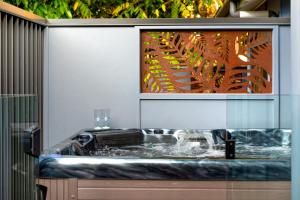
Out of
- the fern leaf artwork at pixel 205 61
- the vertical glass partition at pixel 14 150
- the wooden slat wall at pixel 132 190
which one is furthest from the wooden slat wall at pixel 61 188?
the fern leaf artwork at pixel 205 61

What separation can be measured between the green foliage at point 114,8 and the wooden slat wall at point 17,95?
2.00 m

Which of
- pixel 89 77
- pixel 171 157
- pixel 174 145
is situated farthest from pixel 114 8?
pixel 171 157

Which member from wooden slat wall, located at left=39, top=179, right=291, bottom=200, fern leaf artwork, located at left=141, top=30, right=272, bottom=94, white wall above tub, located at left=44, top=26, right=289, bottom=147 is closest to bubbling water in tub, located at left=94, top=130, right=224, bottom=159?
white wall above tub, located at left=44, top=26, right=289, bottom=147

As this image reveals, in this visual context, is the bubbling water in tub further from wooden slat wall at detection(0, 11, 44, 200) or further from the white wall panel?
wooden slat wall at detection(0, 11, 44, 200)

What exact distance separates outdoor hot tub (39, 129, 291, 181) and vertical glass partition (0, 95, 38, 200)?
0.79m

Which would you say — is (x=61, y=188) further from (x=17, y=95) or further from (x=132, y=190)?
(x=17, y=95)

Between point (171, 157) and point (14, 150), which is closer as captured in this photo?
point (14, 150)

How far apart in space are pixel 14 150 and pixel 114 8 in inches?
270

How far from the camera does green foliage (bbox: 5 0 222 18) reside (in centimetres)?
640

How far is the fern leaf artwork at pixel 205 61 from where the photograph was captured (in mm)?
4617

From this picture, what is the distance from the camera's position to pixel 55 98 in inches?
182

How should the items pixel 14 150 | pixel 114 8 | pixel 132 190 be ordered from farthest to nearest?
pixel 114 8
pixel 132 190
pixel 14 150

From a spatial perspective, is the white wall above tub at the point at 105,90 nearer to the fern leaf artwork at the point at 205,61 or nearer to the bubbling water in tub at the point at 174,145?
the fern leaf artwork at the point at 205,61

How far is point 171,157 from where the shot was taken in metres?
2.62
